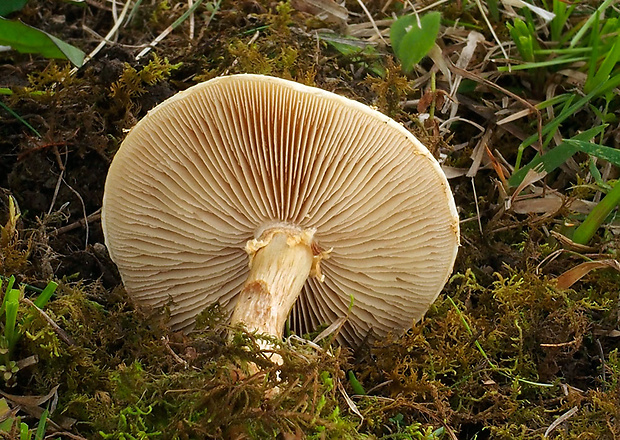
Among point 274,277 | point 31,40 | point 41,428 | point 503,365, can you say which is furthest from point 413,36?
point 41,428

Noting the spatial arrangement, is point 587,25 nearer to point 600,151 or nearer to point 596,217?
point 600,151

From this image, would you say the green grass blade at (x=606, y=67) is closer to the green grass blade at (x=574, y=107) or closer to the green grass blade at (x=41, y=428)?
the green grass blade at (x=574, y=107)

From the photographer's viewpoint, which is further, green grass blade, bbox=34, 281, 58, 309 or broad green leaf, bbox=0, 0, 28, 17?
broad green leaf, bbox=0, 0, 28, 17

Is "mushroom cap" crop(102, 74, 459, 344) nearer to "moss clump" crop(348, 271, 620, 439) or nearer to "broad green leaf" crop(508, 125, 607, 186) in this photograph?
"moss clump" crop(348, 271, 620, 439)

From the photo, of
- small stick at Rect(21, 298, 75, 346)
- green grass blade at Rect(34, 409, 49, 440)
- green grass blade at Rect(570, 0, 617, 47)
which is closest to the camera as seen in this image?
green grass blade at Rect(34, 409, 49, 440)

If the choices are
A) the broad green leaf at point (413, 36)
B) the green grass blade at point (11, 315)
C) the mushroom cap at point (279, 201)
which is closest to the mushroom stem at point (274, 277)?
the mushroom cap at point (279, 201)

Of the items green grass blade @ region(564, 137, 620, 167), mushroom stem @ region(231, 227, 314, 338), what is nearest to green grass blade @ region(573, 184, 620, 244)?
green grass blade @ region(564, 137, 620, 167)
